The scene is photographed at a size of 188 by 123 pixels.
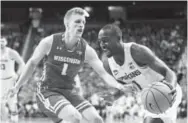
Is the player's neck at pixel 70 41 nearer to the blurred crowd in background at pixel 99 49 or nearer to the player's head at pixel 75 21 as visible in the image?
the player's head at pixel 75 21

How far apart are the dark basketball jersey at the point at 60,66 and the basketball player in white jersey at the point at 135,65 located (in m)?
0.41

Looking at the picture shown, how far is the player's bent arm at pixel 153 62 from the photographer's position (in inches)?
186

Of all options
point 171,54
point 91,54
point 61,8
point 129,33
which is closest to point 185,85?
point 171,54

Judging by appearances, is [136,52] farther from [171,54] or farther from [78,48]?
[171,54]

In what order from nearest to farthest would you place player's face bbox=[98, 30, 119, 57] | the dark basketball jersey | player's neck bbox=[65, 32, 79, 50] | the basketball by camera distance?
1. the basketball
2. player's face bbox=[98, 30, 119, 57]
3. the dark basketball jersey
4. player's neck bbox=[65, 32, 79, 50]

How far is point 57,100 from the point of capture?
481cm

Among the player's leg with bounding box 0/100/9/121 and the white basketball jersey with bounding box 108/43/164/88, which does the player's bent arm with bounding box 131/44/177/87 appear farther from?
the player's leg with bounding box 0/100/9/121

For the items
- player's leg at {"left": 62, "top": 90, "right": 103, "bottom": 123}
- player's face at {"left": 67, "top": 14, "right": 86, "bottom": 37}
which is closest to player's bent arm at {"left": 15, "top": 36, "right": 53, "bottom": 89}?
player's face at {"left": 67, "top": 14, "right": 86, "bottom": 37}

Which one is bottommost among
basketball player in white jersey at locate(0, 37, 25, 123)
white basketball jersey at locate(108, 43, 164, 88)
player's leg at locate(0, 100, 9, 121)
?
player's leg at locate(0, 100, 9, 121)

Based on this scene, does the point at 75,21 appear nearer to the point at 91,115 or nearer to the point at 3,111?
the point at 91,115

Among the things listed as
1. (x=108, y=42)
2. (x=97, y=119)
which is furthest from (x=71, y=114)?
(x=108, y=42)

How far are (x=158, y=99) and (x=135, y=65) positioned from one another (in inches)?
22.4

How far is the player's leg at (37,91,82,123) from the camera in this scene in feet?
15.3

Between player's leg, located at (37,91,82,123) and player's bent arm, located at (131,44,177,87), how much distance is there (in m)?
0.96
